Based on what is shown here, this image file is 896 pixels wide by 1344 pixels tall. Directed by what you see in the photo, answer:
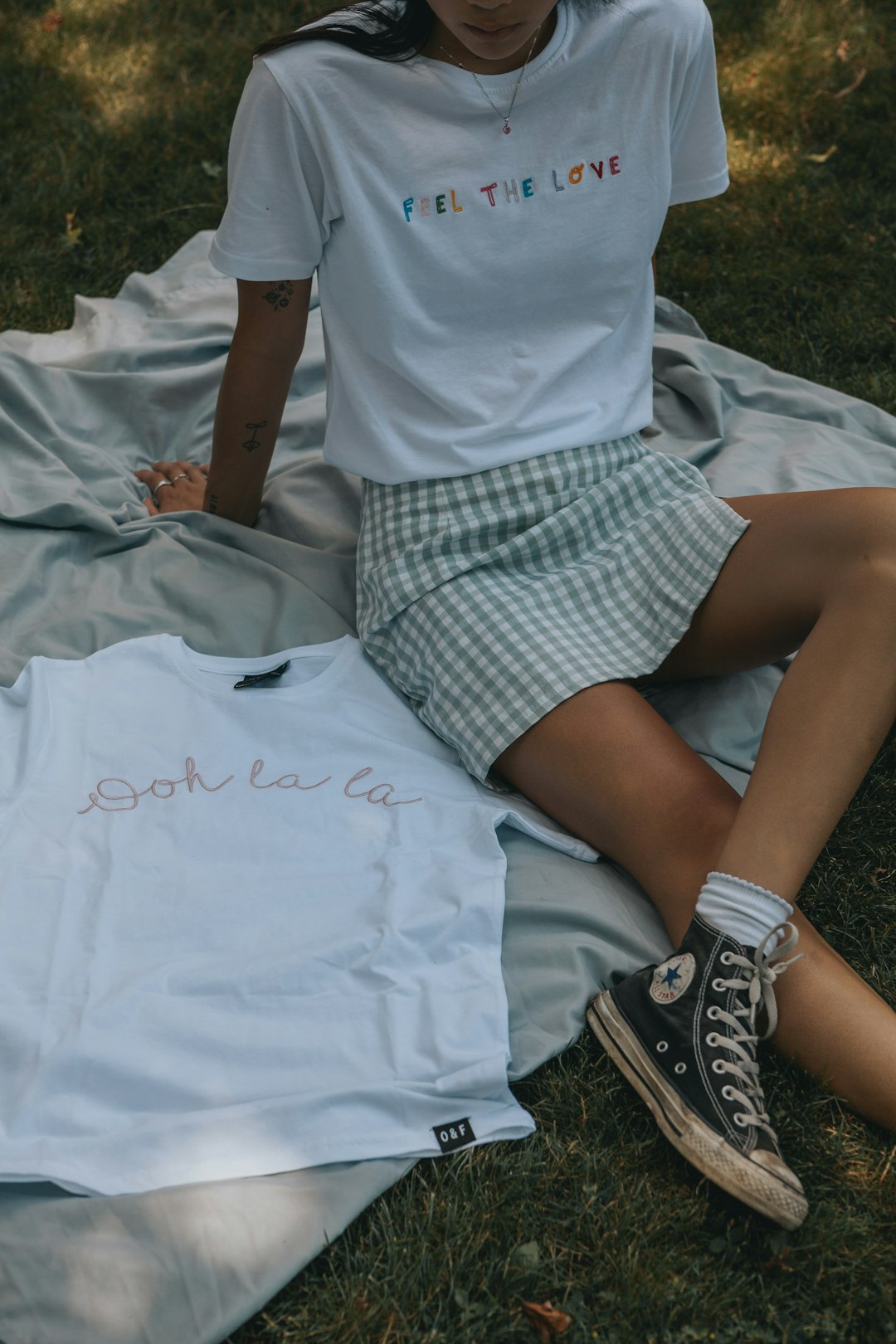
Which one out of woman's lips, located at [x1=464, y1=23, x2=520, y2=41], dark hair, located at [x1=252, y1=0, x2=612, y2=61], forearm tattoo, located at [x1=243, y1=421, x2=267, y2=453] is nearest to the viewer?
woman's lips, located at [x1=464, y1=23, x2=520, y2=41]

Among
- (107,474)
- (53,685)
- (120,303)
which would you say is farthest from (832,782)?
(120,303)

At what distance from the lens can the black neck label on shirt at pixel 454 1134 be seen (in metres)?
1.54

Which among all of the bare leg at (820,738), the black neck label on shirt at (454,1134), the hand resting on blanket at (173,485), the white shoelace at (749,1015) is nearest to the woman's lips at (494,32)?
the bare leg at (820,738)

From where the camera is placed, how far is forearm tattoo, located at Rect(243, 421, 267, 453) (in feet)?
7.12

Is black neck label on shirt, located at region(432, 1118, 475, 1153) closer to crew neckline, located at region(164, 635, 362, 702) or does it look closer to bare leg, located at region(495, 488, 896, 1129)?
bare leg, located at region(495, 488, 896, 1129)

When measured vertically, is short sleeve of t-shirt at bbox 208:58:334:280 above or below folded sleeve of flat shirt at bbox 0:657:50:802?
above

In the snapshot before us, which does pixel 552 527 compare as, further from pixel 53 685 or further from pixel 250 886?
pixel 53 685

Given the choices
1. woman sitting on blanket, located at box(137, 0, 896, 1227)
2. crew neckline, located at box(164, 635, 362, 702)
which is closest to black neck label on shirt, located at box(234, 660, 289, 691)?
crew neckline, located at box(164, 635, 362, 702)

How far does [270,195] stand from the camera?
73.1 inches

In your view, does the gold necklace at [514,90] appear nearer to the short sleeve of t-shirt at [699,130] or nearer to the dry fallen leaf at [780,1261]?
the short sleeve of t-shirt at [699,130]

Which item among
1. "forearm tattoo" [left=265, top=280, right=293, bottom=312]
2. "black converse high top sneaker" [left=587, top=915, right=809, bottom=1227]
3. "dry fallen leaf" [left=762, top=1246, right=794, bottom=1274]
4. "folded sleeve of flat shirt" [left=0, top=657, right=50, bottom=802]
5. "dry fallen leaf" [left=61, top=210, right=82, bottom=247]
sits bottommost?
"dry fallen leaf" [left=762, top=1246, right=794, bottom=1274]

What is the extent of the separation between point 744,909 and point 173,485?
1.54m

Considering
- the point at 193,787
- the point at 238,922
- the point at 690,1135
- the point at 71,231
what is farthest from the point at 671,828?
the point at 71,231

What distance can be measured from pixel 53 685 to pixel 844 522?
1.31 m
